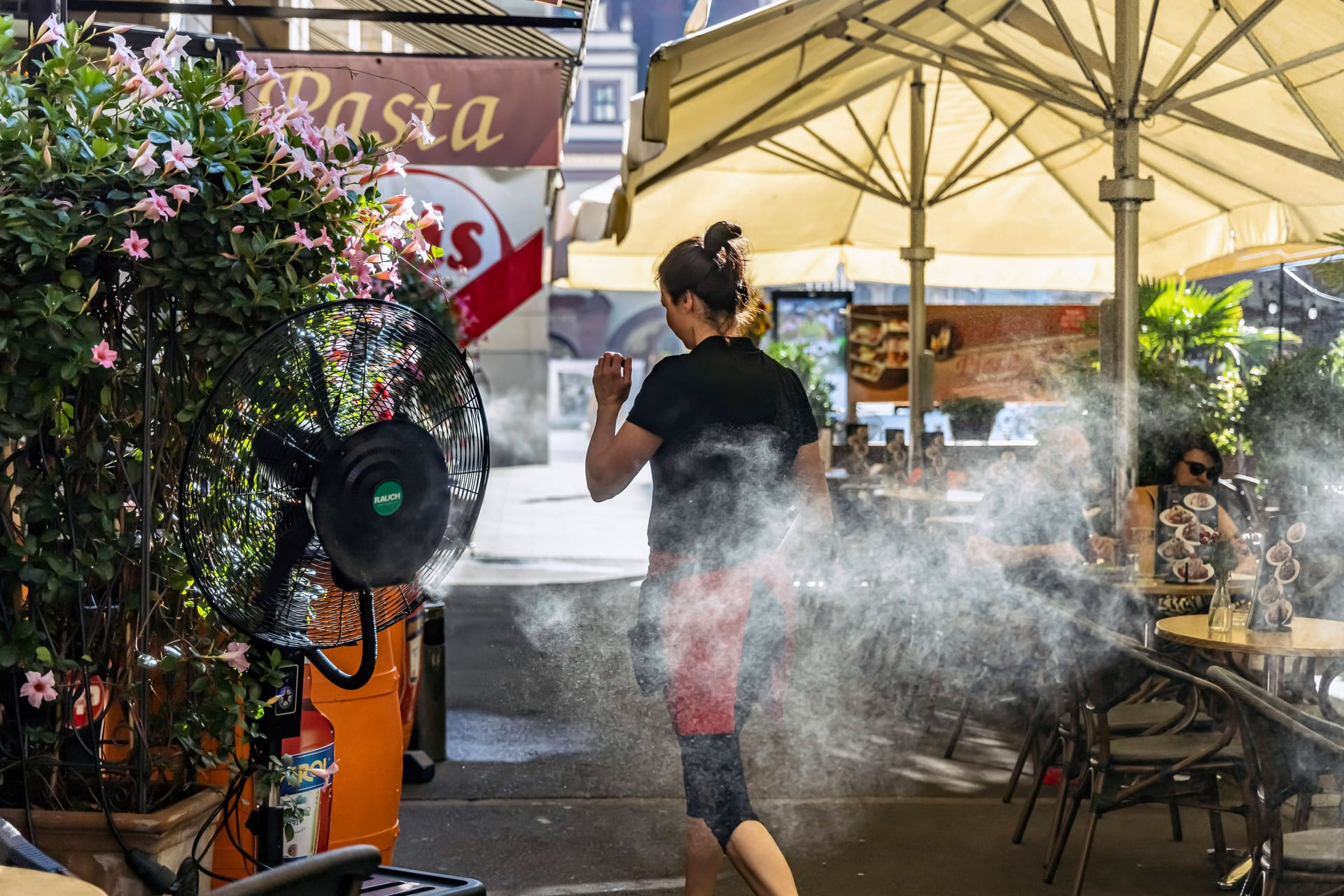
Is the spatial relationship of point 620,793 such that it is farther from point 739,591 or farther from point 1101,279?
point 1101,279

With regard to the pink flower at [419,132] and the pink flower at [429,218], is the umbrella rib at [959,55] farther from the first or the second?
the pink flower at [419,132]

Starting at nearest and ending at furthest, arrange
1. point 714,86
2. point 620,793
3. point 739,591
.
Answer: point 739,591
point 620,793
point 714,86

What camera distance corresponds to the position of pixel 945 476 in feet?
32.0

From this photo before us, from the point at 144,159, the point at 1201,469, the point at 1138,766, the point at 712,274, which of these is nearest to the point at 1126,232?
the point at 1201,469

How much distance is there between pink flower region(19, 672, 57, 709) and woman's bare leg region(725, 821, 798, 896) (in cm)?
158

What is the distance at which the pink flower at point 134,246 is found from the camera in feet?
8.04

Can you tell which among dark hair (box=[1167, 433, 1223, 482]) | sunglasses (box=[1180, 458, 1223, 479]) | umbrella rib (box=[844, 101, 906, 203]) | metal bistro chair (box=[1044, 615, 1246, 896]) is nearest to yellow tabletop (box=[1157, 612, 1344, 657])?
metal bistro chair (box=[1044, 615, 1246, 896])

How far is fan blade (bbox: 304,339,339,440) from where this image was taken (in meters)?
2.35

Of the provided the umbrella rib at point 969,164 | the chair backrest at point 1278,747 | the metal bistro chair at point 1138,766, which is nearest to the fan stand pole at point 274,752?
the chair backrest at point 1278,747

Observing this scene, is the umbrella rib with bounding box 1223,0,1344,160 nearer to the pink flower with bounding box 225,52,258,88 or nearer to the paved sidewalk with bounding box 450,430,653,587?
the paved sidewalk with bounding box 450,430,653,587

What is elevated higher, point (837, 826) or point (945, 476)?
point (945, 476)

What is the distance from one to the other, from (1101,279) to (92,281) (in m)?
10.2

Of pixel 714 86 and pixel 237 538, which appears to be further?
pixel 714 86

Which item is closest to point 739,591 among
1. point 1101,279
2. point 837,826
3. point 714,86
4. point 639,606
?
point 639,606
